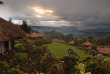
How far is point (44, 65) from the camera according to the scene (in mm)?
5555

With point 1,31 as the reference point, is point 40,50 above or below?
below

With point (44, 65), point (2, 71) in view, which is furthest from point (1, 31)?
point (44, 65)

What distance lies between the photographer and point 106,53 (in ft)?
66.4

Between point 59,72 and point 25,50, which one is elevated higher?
point 59,72

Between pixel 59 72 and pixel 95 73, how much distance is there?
1.31 meters

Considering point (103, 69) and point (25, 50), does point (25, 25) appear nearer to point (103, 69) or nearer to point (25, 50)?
point (25, 50)

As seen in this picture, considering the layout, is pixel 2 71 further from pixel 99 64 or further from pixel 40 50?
pixel 40 50

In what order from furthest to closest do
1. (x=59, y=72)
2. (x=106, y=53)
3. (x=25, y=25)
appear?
(x=25, y=25)
(x=106, y=53)
(x=59, y=72)

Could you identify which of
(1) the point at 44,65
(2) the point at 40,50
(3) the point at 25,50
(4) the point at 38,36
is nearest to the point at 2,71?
(1) the point at 44,65

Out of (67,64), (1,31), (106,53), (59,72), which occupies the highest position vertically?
(1,31)

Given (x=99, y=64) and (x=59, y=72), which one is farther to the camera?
(x=59, y=72)

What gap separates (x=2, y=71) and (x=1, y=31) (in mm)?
3044

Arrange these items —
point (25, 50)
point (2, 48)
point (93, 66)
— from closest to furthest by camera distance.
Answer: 1. point (93, 66)
2. point (2, 48)
3. point (25, 50)

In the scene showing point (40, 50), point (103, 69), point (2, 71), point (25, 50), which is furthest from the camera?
point (25, 50)
